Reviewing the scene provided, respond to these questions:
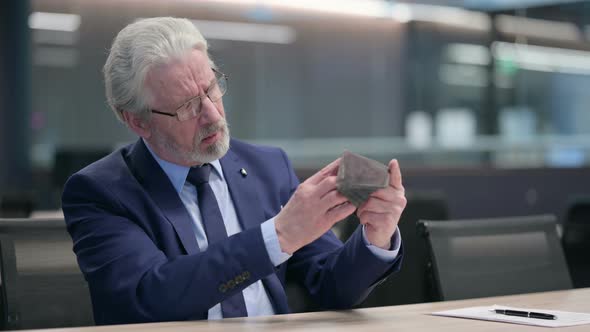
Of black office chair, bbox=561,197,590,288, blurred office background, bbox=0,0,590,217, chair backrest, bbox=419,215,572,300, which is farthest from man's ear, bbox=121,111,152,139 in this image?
blurred office background, bbox=0,0,590,217

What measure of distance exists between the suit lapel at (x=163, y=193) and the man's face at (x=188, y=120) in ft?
0.16

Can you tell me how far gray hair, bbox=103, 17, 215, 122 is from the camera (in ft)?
6.02

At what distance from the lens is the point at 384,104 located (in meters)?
7.19

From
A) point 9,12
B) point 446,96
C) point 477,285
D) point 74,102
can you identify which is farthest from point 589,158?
point 477,285

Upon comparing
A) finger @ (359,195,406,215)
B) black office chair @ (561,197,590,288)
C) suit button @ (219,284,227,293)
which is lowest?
black office chair @ (561,197,590,288)

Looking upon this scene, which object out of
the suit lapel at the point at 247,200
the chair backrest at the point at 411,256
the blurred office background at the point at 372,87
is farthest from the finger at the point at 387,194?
the blurred office background at the point at 372,87

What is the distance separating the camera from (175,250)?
1.77 metres

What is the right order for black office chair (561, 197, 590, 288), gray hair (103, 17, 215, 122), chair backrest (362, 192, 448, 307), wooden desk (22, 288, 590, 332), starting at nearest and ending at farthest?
wooden desk (22, 288, 590, 332) < gray hair (103, 17, 215, 122) < chair backrest (362, 192, 448, 307) < black office chair (561, 197, 590, 288)

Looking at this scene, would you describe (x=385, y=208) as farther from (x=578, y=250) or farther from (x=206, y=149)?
(x=578, y=250)

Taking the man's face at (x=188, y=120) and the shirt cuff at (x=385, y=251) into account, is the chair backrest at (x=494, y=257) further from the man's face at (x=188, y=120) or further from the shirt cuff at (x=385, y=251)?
the man's face at (x=188, y=120)

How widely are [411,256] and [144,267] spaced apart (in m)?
2.05

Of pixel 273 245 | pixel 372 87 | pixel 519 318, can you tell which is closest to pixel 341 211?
pixel 273 245

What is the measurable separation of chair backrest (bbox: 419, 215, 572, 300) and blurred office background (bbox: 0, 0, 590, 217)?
12.8 feet

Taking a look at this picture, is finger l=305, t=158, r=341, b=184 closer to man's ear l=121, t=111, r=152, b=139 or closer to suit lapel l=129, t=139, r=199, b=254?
suit lapel l=129, t=139, r=199, b=254
